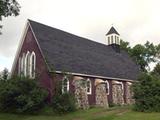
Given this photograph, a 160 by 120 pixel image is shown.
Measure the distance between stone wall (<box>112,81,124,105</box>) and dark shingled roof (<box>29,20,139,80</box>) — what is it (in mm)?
1256

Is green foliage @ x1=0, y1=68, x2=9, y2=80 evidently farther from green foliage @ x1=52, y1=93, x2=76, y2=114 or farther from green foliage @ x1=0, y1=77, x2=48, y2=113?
Answer: green foliage @ x1=52, y1=93, x2=76, y2=114

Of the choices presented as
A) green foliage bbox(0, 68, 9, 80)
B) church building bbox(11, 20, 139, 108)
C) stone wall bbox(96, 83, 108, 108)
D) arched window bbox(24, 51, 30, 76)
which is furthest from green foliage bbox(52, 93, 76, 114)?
stone wall bbox(96, 83, 108, 108)

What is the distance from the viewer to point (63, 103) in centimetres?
2628

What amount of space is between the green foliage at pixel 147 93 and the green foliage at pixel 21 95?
9.13 metres

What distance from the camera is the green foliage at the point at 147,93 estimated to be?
23.7 m

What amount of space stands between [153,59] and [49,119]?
46.3 metres

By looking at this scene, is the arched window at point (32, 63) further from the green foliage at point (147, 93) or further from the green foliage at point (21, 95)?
the green foliage at point (147, 93)

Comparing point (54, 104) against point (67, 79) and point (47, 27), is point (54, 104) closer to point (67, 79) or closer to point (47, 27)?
point (67, 79)

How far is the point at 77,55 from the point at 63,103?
9686 millimetres

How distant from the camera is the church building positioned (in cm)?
2912

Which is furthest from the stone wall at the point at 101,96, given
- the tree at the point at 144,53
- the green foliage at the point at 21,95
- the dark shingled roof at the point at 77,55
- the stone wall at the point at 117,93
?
the tree at the point at 144,53

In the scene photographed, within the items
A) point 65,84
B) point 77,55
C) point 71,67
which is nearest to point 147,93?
point 65,84

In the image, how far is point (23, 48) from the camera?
32750 mm

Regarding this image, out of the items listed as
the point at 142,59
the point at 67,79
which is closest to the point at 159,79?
the point at 67,79
